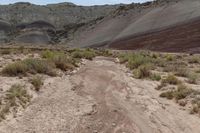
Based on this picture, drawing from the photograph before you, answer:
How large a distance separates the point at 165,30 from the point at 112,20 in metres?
29.9

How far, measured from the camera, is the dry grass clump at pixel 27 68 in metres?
24.7

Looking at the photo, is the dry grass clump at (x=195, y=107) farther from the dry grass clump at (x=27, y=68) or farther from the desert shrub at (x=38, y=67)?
the desert shrub at (x=38, y=67)

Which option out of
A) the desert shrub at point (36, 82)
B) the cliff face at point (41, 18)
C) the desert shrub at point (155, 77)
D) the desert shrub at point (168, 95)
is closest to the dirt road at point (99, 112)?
the desert shrub at point (36, 82)

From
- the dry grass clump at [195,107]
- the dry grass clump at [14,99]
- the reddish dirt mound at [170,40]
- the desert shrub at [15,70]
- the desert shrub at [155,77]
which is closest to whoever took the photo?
the dry grass clump at [14,99]

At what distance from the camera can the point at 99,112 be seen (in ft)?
58.1

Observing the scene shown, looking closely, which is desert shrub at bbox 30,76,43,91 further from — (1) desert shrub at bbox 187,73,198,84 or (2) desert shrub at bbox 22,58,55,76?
(1) desert shrub at bbox 187,73,198,84

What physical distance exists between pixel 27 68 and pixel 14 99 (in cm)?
744

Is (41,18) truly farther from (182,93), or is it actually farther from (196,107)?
(196,107)

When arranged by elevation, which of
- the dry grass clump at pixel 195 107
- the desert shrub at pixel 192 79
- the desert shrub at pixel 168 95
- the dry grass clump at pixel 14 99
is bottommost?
the desert shrub at pixel 192 79

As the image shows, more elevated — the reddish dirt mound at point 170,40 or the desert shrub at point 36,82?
the desert shrub at point 36,82

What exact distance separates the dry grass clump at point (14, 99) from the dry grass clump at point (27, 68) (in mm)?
3876

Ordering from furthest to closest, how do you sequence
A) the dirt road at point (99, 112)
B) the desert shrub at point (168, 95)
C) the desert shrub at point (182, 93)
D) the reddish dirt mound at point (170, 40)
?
the reddish dirt mound at point (170, 40) < the desert shrub at point (168, 95) < the desert shrub at point (182, 93) < the dirt road at point (99, 112)

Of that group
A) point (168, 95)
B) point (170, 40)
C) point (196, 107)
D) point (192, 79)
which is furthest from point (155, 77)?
point (170, 40)

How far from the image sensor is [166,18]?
87250 mm
